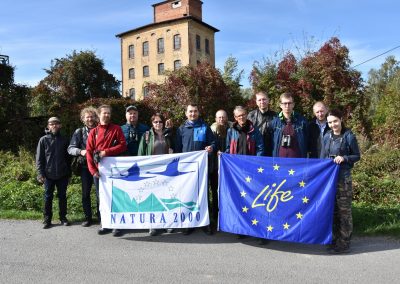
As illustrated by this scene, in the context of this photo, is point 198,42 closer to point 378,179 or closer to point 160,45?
point 160,45

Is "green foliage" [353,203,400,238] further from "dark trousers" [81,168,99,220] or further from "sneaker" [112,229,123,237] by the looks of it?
"dark trousers" [81,168,99,220]

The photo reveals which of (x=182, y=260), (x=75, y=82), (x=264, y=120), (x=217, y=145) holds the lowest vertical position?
(x=182, y=260)

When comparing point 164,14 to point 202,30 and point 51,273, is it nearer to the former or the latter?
point 202,30

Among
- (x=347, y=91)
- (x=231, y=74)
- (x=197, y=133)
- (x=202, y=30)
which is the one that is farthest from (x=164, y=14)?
(x=197, y=133)

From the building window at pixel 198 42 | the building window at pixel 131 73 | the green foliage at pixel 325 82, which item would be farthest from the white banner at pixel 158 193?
the building window at pixel 131 73

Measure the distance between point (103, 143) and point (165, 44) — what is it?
47929 millimetres

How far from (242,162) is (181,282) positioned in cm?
215

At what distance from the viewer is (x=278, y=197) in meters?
5.83

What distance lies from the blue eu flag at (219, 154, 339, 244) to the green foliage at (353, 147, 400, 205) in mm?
3092

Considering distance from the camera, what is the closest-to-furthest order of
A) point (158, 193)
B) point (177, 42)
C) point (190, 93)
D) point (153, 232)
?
point (158, 193)
point (153, 232)
point (190, 93)
point (177, 42)

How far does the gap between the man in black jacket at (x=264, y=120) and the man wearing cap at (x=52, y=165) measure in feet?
10.9

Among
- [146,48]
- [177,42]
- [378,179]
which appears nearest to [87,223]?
[378,179]

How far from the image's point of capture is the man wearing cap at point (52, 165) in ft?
23.4

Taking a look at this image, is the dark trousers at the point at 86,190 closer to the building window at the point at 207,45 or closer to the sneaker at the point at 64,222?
the sneaker at the point at 64,222
